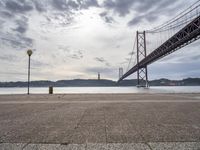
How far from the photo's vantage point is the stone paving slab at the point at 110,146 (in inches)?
108

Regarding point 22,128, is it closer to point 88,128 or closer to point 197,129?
point 88,128

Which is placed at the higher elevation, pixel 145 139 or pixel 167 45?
pixel 167 45

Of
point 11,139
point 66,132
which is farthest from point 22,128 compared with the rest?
point 66,132

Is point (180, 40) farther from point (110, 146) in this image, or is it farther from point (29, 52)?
point (110, 146)

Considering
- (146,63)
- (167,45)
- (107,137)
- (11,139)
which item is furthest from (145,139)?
(146,63)

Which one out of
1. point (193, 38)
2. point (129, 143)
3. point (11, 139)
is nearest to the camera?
point (129, 143)

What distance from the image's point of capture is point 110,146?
283 centimetres

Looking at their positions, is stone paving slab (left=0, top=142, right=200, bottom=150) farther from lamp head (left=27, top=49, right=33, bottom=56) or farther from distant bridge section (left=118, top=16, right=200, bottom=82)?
distant bridge section (left=118, top=16, right=200, bottom=82)

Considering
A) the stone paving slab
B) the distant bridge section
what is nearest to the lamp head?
the stone paving slab

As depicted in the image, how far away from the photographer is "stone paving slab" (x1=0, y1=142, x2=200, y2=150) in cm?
273

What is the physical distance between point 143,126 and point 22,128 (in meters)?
2.73

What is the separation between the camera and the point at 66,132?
3.63 metres

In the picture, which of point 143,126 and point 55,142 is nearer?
point 55,142

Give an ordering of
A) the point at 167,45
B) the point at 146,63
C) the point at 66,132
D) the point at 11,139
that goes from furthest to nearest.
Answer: the point at 146,63 < the point at 167,45 < the point at 66,132 < the point at 11,139
